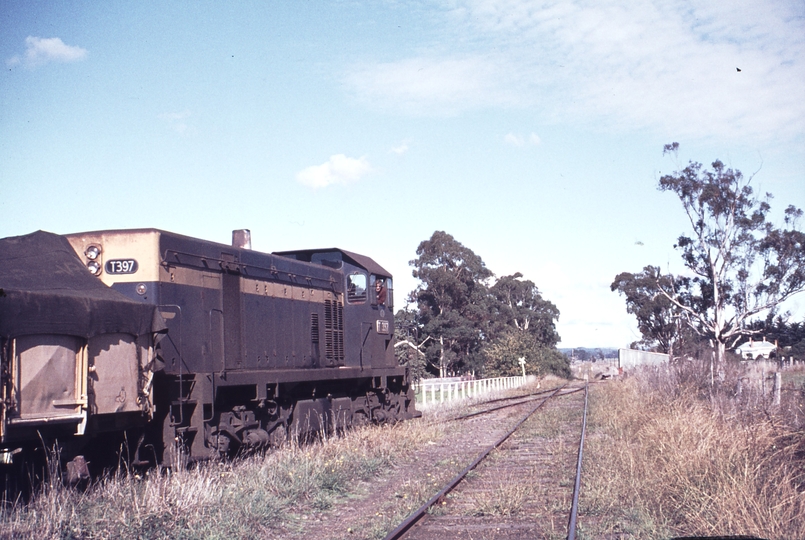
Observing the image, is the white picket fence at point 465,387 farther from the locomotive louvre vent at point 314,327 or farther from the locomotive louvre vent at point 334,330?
the locomotive louvre vent at point 314,327

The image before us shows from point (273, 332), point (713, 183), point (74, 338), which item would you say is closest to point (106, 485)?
point (74, 338)

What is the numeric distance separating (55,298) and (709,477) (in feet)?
22.9

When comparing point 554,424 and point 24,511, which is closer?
point 24,511

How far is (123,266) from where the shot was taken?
9.12 m

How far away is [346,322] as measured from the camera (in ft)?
46.0

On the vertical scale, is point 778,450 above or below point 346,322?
below

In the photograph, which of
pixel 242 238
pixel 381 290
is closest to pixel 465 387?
pixel 381 290

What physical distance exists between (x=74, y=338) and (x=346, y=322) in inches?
290

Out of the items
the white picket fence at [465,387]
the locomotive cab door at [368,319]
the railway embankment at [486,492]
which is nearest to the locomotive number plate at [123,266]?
the railway embankment at [486,492]

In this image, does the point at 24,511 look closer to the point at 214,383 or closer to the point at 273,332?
the point at 214,383

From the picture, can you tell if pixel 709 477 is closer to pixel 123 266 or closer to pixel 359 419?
pixel 123 266

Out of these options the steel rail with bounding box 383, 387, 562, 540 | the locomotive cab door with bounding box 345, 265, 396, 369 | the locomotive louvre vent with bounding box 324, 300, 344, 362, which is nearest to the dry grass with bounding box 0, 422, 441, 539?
the steel rail with bounding box 383, 387, 562, 540

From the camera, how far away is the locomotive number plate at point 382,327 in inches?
595

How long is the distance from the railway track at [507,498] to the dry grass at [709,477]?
369 millimetres
